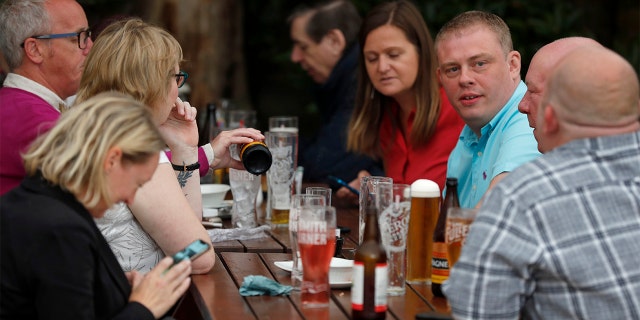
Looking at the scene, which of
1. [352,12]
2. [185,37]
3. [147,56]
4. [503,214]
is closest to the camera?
[503,214]

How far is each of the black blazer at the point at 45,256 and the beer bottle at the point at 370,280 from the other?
630mm

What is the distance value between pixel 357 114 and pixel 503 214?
270cm

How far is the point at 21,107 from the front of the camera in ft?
9.61

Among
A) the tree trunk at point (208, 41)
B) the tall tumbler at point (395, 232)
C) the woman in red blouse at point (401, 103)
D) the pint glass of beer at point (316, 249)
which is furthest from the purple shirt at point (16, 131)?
the tree trunk at point (208, 41)

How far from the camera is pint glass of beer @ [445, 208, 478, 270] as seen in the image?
2.26 m

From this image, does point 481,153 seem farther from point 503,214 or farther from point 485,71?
point 503,214

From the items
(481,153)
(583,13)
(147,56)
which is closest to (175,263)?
(147,56)

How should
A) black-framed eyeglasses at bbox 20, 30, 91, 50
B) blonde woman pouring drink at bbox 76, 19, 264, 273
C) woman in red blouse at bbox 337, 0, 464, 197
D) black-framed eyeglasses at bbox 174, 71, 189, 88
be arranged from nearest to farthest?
blonde woman pouring drink at bbox 76, 19, 264, 273 < black-framed eyeglasses at bbox 174, 71, 189, 88 < black-framed eyeglasses at bbox 20, 30, 91, 50 < woman in red blouse at bbox 337, 0, 464, 197

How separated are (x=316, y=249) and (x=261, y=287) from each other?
24 centimetres

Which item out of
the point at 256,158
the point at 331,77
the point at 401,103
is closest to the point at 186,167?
the point at 256,158

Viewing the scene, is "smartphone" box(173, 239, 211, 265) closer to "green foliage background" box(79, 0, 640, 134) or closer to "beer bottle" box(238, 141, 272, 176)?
"beer bottle" box(238, 141, 272, 176)

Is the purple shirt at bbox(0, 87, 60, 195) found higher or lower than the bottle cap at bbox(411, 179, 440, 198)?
higher

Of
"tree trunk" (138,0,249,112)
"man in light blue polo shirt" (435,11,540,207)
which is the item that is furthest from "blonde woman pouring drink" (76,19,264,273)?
"tree trunk" (138,0,249,112)

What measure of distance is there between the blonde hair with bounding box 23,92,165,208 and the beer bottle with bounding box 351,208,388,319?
57 cm
